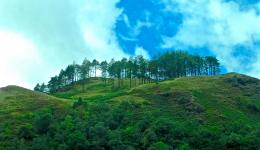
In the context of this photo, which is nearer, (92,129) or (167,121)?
(92,129)

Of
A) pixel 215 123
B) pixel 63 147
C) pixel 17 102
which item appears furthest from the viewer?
pixel 17 102

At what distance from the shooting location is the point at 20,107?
17562 cm

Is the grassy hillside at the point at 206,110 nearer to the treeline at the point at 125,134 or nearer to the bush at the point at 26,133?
the treeline at the point at 125,134

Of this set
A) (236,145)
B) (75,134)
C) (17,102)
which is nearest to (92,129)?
(75,134)

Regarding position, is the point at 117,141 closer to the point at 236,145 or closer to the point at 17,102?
the point at 236,145

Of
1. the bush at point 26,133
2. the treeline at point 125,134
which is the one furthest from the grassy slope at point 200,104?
the bush at point 26,133

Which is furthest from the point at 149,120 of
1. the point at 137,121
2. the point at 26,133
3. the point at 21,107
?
the point at 21,107

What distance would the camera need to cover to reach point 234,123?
156250 mm

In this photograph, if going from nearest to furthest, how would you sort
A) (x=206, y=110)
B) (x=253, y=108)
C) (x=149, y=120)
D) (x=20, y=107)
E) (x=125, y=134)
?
(x=125, y=134) < (x=149, y=120) < (x=206, y=110) < (x=20, y=107) < (x=253, y=108)

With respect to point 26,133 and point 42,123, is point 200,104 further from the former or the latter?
point 26,133

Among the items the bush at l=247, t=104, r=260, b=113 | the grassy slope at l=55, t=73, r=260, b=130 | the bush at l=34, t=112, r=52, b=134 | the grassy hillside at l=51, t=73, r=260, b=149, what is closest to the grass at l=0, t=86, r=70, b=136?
the bush at l=34, t=112, r=52, b=134

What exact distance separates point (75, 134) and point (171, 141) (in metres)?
28.4

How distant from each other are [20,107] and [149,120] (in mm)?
51358

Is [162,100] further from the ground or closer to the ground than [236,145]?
further from the ground
